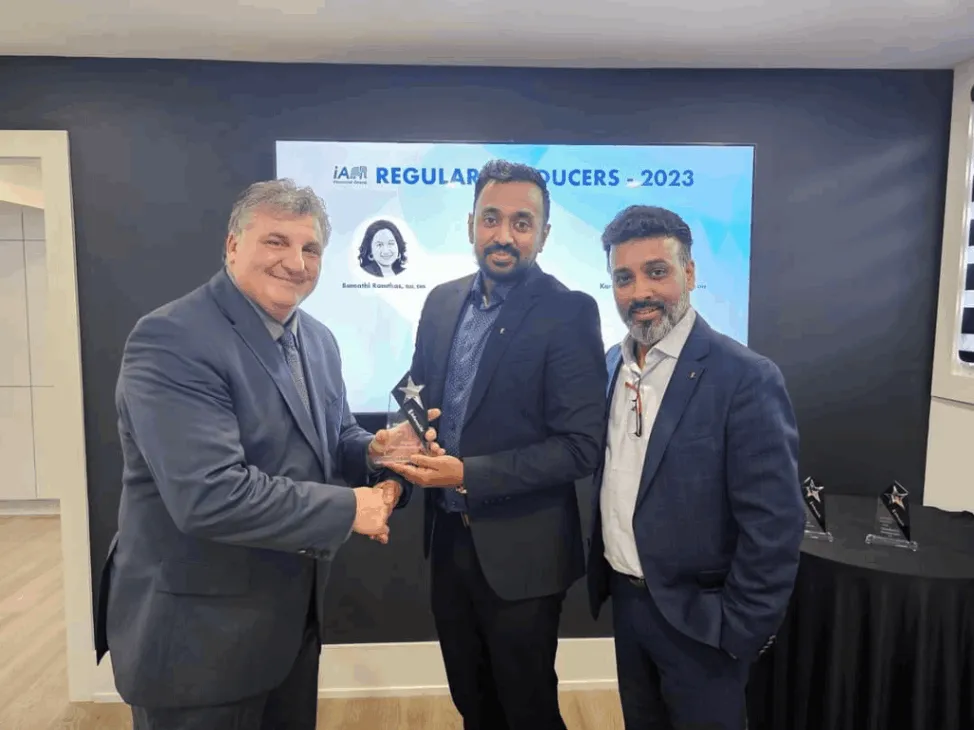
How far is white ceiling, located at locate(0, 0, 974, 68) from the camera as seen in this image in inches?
83.6

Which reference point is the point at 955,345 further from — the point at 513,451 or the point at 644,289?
the point at 513,451

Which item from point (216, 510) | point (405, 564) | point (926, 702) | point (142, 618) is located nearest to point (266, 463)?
point (216, 510)

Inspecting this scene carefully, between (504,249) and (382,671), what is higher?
(504,249)

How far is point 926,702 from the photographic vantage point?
1.86 metres

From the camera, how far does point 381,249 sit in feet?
8.73

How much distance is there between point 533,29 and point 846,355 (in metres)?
1.96

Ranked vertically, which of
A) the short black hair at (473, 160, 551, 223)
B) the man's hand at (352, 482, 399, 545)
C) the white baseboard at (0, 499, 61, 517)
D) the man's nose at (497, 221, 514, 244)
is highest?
the short black hair at (473, 160, 551, 223)

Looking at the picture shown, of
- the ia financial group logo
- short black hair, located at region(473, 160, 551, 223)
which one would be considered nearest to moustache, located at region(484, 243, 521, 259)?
short black hair, located at region(473, 160, 551, 223)

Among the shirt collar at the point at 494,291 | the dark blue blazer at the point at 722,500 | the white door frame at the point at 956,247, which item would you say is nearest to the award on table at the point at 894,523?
the dark blue blazer at the point at 722,500

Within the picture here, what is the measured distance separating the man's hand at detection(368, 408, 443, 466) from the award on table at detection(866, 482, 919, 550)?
1.49 metres

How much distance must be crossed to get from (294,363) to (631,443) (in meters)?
0.89

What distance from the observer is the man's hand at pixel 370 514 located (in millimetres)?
1532

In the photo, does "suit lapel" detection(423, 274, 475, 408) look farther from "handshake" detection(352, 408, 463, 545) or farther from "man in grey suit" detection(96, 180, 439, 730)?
"man in grey suit" detection(96, 180, 439, 730)

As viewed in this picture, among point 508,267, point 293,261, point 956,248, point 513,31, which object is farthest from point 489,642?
point 956,248
